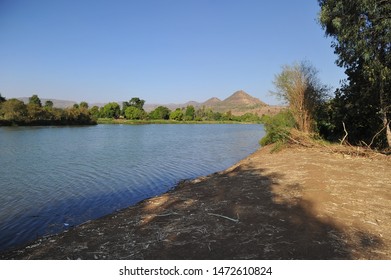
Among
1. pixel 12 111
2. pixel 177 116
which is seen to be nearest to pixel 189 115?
pixel 177 116

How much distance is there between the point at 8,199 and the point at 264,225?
10965 mm

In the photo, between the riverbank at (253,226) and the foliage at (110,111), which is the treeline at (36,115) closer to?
the foliage at (110,111)

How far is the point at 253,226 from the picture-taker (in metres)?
6.04

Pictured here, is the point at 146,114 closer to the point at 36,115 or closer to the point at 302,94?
the point at 36,115

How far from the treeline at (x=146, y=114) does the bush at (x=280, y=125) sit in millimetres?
101842

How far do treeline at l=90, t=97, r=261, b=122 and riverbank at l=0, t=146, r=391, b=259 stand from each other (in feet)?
369

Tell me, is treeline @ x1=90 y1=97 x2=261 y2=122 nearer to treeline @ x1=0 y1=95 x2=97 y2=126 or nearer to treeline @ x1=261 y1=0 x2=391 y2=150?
treeline @ x1=0 y1=95 x2=97 y2=126

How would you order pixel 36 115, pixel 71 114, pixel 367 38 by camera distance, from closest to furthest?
pixel 367 38 → pixel 36 115 → pixel 71 114

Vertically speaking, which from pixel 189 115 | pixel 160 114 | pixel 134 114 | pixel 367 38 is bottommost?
pixel 189 115

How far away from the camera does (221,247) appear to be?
5125 millimetres

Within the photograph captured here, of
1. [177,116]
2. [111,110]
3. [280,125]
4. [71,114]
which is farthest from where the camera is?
[177,116]

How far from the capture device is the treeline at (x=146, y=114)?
127 meters

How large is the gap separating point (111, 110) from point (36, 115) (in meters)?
53.4
